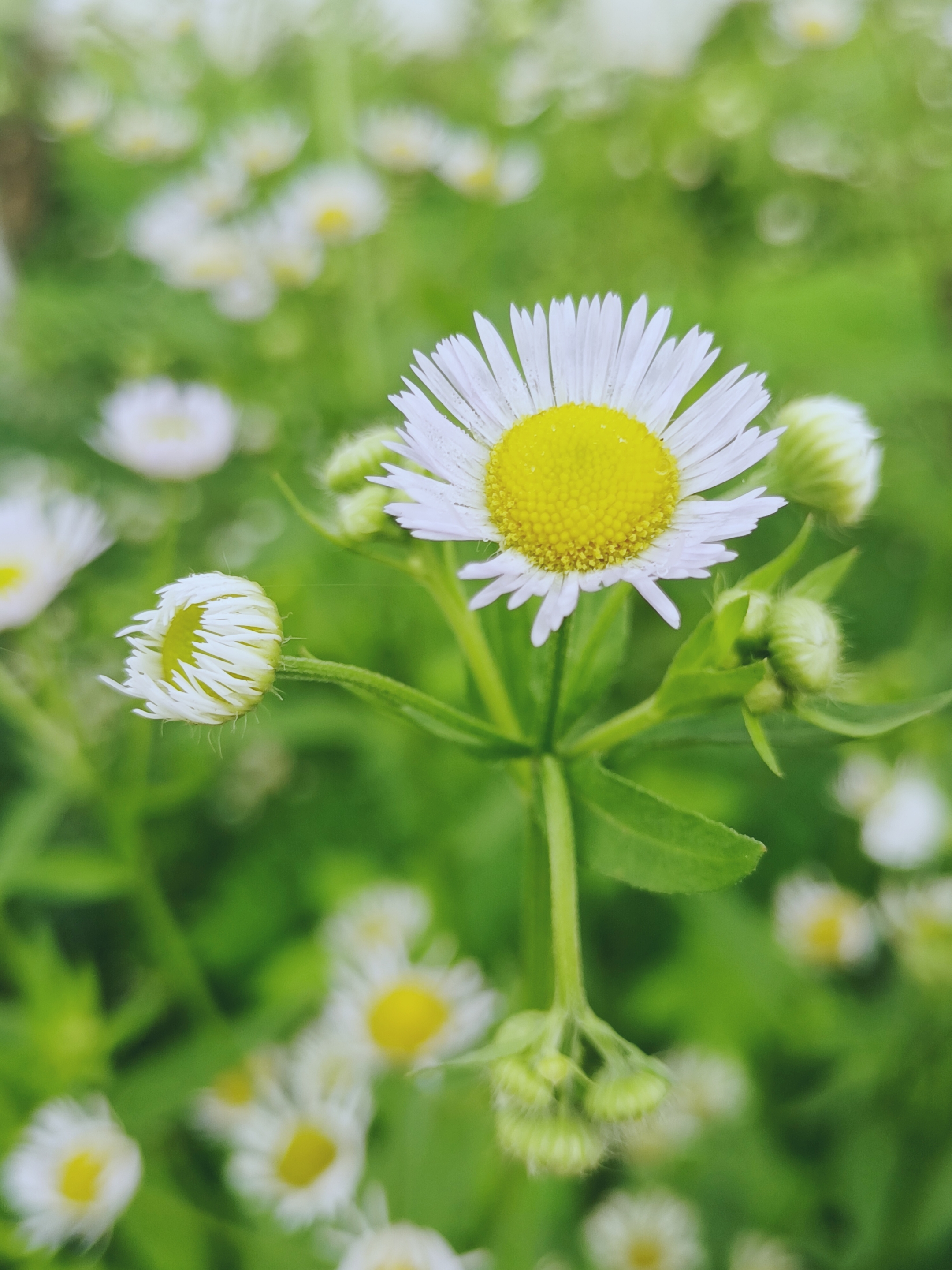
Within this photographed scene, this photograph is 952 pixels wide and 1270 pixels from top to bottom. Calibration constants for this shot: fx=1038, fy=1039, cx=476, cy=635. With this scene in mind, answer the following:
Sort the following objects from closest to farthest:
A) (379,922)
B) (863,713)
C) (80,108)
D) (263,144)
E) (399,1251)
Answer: (863,713), (399,1251), (379,922), (263,144), (80,108)

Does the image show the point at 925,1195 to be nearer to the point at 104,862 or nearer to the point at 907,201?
the point at 104,862

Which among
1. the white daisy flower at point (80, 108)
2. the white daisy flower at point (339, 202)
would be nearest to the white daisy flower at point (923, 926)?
the white daisy flower at point (339, 202)

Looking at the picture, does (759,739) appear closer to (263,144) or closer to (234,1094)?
(234,1094)

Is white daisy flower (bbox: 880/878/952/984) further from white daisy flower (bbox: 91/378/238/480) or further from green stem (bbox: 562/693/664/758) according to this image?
white daisy flower (bbox: 91/378/238/480)

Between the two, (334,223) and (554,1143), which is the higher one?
(334,223)

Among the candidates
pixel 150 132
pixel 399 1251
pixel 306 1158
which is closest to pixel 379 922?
pixel 306 1158

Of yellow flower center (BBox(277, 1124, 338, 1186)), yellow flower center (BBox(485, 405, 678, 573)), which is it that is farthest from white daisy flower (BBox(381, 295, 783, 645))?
yellow flower center (BBox(277, 1124, 338, 1186))
